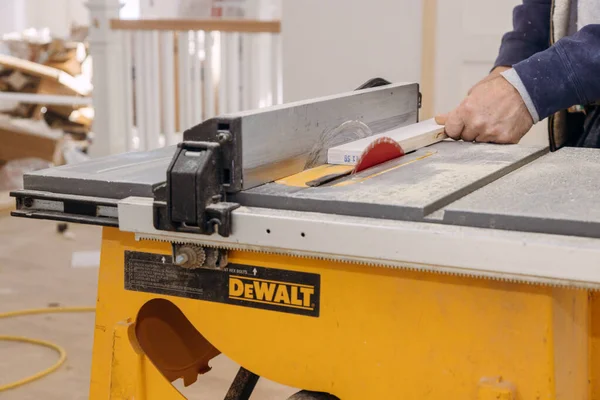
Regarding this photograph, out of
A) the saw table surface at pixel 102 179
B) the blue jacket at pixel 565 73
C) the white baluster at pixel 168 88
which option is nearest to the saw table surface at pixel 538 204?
the blue jacket at pixel 565 73

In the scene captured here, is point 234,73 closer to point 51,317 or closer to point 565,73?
point 51,317

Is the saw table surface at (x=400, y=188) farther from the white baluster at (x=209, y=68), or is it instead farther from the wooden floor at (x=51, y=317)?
the white baluster at (x=209, y=68)

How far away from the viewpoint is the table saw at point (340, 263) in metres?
0.92

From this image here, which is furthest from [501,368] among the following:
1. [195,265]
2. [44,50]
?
[44,50]

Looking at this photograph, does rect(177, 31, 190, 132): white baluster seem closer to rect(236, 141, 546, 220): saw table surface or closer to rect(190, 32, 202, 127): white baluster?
rect(190, 32, 202, 127): white baluster

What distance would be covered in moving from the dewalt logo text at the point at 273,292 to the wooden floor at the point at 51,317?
1.17 meters

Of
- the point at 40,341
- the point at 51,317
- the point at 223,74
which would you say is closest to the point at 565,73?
the point at 40,341

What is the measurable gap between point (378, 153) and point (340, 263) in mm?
284

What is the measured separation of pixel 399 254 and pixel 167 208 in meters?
0.30

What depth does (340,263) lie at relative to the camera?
1028 mm

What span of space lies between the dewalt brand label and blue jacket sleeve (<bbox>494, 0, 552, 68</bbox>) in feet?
3.17

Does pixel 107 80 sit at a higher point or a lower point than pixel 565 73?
lower

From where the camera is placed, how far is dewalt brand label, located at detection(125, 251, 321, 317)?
1.05 meters

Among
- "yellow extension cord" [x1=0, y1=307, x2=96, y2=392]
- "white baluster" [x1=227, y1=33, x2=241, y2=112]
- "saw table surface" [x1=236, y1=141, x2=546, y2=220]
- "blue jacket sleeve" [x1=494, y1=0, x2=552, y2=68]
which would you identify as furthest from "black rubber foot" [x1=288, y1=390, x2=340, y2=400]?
"white baluster" [x1=227, y1=33, x2=241, y2=112]
